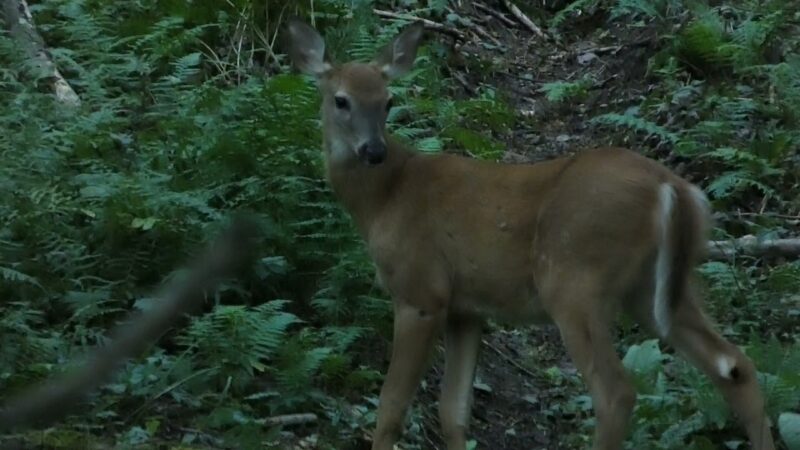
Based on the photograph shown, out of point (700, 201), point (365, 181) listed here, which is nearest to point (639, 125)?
point (365, 181)

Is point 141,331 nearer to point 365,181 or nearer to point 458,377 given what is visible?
point 458,377

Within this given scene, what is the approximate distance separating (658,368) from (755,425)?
1.04 m

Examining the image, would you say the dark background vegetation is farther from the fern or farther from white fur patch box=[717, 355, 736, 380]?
white fur patch box=[717, 355, 736, 380]

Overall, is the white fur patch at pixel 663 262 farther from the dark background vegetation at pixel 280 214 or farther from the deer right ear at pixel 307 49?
the deer right ear at pixel 307 49

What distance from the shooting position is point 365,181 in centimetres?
672

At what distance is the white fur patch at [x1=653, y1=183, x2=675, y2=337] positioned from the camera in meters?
5.92

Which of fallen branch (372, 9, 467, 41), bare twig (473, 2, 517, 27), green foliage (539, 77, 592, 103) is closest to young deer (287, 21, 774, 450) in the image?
green foliage (539, 77, 592, 103)

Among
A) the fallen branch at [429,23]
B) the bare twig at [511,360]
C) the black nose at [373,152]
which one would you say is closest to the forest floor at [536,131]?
the bare twig at [511,360]

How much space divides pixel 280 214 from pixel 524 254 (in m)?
2.09

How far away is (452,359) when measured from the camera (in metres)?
6.49

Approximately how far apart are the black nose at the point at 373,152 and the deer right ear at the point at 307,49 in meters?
0.83

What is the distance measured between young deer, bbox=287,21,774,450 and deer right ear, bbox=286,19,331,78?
0.42 meters

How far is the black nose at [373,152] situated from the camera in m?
6.64

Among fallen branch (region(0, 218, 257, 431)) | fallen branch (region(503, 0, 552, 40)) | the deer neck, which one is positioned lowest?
fallen branch (region(503, 0, 552, 40))
